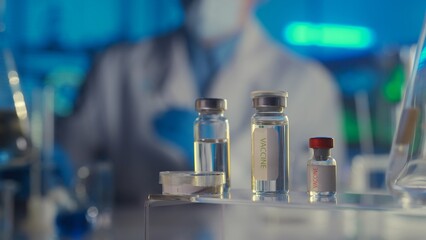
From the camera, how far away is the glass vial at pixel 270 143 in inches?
29.7

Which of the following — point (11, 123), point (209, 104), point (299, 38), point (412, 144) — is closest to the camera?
point (412, 144)

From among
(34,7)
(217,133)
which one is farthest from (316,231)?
(34,7)

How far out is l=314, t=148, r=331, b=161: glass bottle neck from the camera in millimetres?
735

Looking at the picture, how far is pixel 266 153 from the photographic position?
2.47 feet

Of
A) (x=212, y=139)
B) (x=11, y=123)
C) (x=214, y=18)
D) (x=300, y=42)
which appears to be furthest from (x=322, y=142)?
(x=214, y=18)

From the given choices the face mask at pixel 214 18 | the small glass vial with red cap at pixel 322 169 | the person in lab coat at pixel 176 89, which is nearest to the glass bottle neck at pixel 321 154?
the small glass vial with red cap at pixel 322 169

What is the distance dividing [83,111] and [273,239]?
1.64 m

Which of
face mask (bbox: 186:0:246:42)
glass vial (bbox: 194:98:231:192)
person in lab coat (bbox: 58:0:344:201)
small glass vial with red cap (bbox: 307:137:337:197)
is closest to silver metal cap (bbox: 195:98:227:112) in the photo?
glass vial (bbox: 194:98:231:192)

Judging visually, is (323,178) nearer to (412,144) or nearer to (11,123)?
(412,144)

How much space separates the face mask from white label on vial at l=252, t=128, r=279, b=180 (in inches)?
60.8

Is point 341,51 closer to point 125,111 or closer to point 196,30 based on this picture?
point 196,30

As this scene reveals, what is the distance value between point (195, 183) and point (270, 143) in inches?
4.3

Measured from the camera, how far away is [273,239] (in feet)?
2.55

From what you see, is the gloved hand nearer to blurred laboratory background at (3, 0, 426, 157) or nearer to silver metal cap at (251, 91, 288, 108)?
blurred laboratory background at (3, 0, 426, 157)
